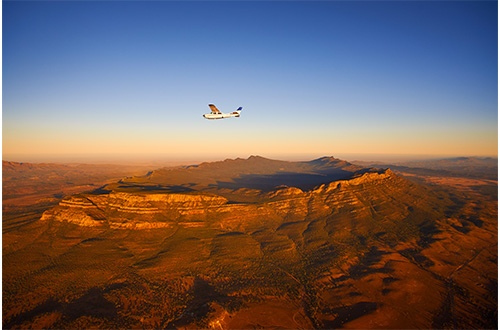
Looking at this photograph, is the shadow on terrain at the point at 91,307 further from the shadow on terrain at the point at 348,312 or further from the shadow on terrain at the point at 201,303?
the shadow on terrain at the point at 348,312

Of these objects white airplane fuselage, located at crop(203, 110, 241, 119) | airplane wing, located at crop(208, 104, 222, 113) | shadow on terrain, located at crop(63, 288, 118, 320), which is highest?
airplane wing, located at crop(208, 104, 222, 113)

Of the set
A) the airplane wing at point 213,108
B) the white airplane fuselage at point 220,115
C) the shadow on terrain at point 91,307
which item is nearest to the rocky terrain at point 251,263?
the shadow on terrain at point 91,307

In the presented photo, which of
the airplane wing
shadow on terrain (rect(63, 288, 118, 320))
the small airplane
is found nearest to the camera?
shadow on terrain (rect(63, 288, 118, 320))

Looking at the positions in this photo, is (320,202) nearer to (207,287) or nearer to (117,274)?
(207,287)

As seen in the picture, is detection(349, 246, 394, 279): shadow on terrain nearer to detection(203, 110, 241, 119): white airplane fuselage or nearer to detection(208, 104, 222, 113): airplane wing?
detection(203, 110, 241, 119): white airplane fuselage

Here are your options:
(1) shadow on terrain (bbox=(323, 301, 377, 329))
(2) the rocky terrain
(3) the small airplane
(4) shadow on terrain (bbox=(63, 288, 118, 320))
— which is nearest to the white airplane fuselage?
(3) the small airplane

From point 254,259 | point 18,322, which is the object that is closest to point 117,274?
point 18,322

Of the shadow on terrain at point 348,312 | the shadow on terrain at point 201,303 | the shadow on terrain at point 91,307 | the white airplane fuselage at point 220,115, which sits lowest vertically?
the shadow on terrain at point 348,312
